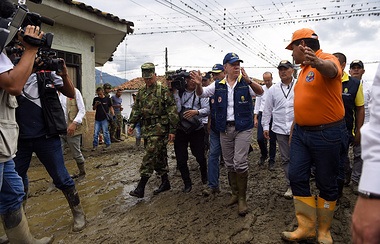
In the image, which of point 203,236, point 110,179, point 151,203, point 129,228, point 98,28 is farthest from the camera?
point 98,28

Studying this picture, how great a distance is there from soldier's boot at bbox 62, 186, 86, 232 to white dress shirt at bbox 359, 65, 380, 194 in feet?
10.1

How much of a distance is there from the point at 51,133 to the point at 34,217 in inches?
57.1

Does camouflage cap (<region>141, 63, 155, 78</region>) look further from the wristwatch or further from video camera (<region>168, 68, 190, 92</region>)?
the wristwatch

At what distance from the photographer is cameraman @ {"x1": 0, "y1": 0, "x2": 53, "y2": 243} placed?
208cm

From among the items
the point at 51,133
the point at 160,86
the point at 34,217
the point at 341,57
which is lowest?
the point at 34,217

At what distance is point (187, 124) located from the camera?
448 cm

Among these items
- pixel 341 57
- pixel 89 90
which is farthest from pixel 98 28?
pixel 341 57

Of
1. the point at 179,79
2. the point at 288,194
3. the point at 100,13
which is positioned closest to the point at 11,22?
the point at 179,79

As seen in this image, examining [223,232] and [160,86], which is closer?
[223,232]

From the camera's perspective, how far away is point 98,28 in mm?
8711

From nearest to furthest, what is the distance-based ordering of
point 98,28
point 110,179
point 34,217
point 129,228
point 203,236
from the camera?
point 203,236
point 129,228
point 34,217
point 110,179
point 98,28

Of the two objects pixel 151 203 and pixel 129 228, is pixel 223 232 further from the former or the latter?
pixel 151 203

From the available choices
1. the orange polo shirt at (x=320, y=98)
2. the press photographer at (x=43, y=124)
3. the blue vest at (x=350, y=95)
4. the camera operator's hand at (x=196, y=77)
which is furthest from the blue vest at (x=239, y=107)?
the press photographer at (x=43, y=124)

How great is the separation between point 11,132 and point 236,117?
243cm
